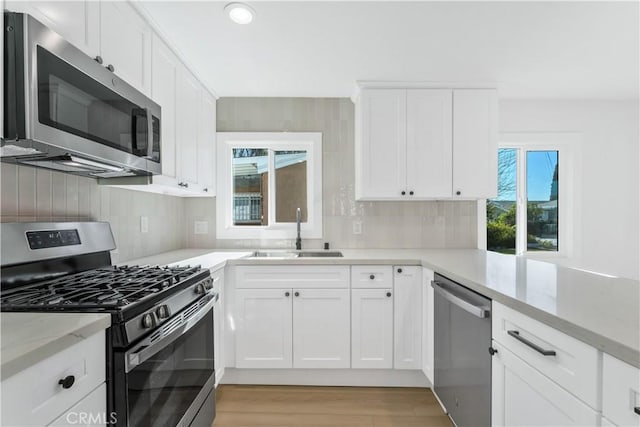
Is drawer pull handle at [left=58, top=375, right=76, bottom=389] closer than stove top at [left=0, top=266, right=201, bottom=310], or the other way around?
drawer pull handle at [left=58, top=375, right=76, bottom=389]

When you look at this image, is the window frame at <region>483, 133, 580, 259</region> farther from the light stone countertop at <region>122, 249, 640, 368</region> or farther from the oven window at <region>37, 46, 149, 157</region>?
the oven window at <region>37, 46, 149, 157</region>

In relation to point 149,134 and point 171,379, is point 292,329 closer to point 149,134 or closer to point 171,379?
point 171,379

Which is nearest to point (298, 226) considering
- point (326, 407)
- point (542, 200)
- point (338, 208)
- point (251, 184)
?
point (338, 208)

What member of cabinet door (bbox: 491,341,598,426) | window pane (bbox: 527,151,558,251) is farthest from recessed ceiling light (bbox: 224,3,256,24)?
window pane (bbox: 527,151,558,251)

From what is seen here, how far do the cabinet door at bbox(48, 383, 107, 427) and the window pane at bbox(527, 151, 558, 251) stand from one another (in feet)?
11.0

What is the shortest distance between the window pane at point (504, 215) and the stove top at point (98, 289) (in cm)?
268

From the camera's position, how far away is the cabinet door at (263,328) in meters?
2.16

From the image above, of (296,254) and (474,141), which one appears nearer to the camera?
(474,141)

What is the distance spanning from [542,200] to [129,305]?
3.38 m

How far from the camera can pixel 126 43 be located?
145 centimetres

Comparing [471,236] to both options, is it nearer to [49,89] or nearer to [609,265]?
[609,265]

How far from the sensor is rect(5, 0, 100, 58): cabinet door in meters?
0.99

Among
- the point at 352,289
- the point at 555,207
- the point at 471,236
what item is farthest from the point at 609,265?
the point at 352,289

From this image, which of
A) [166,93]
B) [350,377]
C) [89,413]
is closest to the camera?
[89,413]
